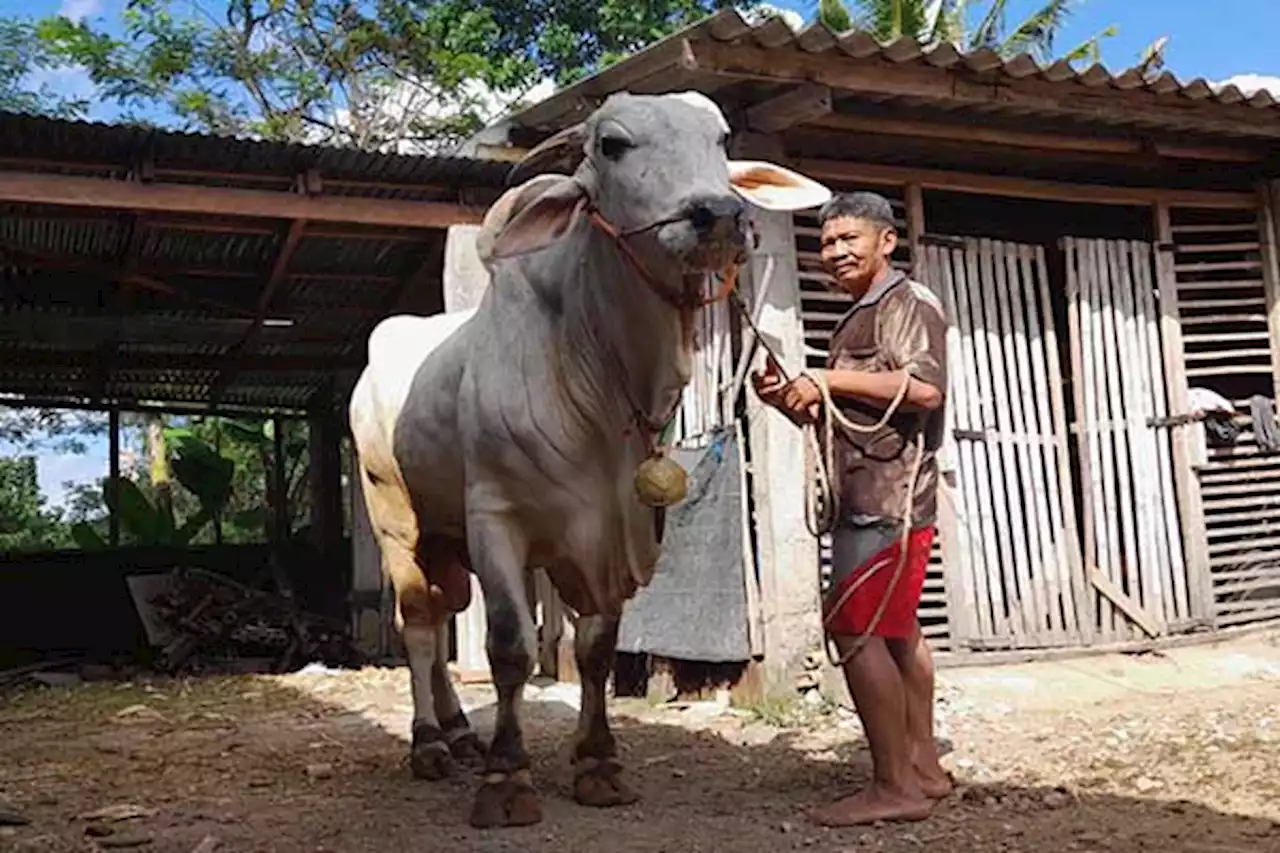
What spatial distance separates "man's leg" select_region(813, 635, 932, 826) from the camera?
3932 mm

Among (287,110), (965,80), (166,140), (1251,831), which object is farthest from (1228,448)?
(287,110)

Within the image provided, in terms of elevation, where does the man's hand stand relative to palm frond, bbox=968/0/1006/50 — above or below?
below

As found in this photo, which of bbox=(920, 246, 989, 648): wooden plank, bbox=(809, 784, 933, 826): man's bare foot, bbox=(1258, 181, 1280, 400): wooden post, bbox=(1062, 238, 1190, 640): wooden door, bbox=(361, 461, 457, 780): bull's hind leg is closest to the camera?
bbox=(809, 784, 933, 826): man's bare foot

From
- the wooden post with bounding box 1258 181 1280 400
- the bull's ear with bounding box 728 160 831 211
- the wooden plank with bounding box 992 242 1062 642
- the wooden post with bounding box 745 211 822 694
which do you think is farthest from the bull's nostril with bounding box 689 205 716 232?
the wooden post with bounding box 1258 181 1280 400

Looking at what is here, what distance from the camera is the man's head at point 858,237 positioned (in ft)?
13.8

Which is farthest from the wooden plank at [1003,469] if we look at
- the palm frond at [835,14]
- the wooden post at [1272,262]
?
the palm frond at [835,14]

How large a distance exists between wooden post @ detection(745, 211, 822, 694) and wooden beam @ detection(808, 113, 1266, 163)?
2.22 feet

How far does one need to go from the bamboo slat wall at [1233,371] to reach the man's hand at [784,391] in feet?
14.8

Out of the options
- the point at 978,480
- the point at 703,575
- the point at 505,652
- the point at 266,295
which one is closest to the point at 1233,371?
the point at 978,480

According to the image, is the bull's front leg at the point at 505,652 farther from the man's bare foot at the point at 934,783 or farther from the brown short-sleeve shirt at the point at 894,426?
the man's bare foot at the point at 934,783

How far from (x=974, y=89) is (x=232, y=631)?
6.49m

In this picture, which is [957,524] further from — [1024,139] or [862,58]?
[862,58]

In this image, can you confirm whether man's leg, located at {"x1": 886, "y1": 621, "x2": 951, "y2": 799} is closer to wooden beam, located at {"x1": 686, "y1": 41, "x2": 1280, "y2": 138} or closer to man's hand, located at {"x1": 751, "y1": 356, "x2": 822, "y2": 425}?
man's hand, located at {"x1": 751, "y1": 356, "x2": 822, "y2": 425}

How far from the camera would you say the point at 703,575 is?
264 inches
